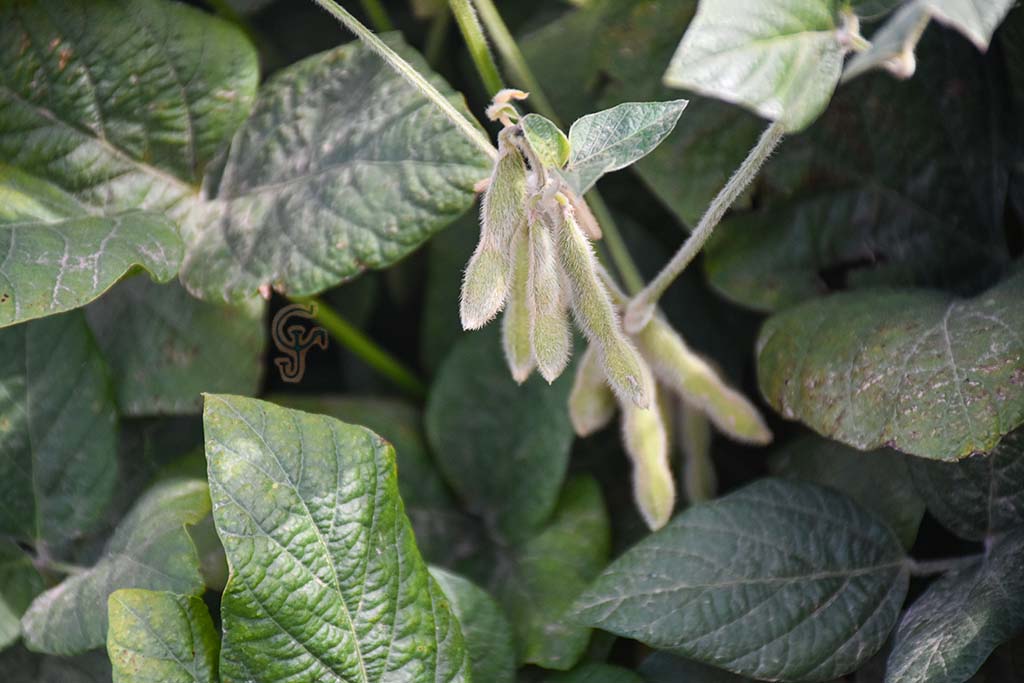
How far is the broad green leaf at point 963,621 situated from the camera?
87 cm

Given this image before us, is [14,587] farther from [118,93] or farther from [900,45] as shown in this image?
[900,45]

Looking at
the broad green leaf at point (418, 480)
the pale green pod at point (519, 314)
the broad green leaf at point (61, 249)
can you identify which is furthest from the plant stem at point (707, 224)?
the broad green leaf at point (61, 249)

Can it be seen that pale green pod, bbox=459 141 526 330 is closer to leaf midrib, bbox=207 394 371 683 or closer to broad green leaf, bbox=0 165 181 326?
leaf midrib, bbox=207 394 371 683

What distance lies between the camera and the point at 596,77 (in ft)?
4.16

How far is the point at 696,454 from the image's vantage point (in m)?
1.20

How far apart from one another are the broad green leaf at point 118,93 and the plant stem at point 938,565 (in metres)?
0.95

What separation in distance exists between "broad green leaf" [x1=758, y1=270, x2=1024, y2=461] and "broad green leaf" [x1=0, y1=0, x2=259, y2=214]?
2.40 ft

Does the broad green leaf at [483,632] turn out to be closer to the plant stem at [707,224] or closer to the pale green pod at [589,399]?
the pale green pod at [589,399]

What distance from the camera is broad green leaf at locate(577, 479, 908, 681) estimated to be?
3.12 feet

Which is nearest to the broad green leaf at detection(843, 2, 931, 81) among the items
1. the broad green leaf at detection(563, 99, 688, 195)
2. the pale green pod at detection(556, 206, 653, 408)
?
the broad green leaf at detection(563, 99, 688, 195)

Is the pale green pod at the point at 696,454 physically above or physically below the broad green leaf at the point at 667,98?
below

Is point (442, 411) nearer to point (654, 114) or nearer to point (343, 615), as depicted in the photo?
point (343, 615)

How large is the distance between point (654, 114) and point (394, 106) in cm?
40

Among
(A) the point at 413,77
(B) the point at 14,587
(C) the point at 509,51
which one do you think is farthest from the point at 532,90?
(B) the point at 14,587
